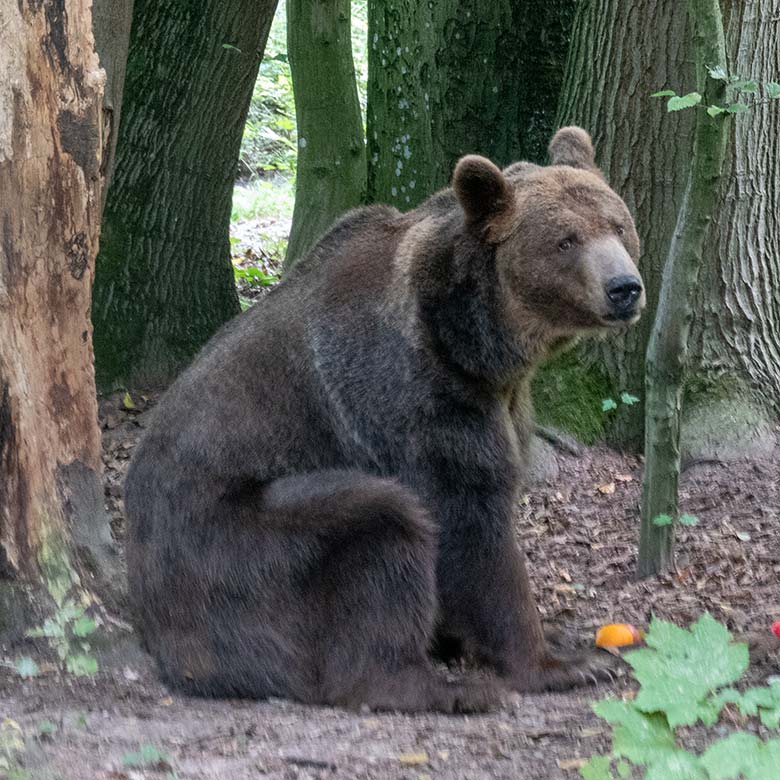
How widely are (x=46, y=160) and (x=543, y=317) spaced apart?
2.15 metres

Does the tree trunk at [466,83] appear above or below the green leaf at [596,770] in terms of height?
above

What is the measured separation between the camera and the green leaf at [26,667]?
195 inches

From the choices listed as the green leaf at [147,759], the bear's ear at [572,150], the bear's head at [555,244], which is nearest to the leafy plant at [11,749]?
the green leaf at [147,759]

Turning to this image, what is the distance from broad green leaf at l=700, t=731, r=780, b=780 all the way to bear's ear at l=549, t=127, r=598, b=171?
3271 mm

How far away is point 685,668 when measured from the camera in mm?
3256

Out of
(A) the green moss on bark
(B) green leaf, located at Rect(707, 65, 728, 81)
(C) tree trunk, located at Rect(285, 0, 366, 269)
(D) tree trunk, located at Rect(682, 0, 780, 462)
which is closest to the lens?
(B) green leaf, located at Rect(707, 65, 728, 81)

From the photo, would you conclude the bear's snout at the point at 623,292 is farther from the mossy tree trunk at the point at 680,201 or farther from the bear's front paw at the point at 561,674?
the mossy tree trunk at the point at 680,201

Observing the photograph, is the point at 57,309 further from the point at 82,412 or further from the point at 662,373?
the point at 662,373

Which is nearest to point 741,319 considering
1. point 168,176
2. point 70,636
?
point 70,636

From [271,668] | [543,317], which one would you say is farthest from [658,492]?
[271,668]

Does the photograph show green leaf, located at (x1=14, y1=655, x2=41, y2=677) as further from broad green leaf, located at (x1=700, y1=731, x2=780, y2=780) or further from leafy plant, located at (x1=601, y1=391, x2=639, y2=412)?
leafy plant, located at (x1=601, y1=391, x2=639, y2=412)

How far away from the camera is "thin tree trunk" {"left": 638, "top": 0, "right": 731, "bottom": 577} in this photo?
5.12 m

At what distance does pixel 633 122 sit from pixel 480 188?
2346 mm

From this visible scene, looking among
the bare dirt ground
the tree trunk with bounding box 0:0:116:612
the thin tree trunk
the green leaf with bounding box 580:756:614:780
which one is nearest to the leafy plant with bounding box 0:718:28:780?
the bare dirt ground
